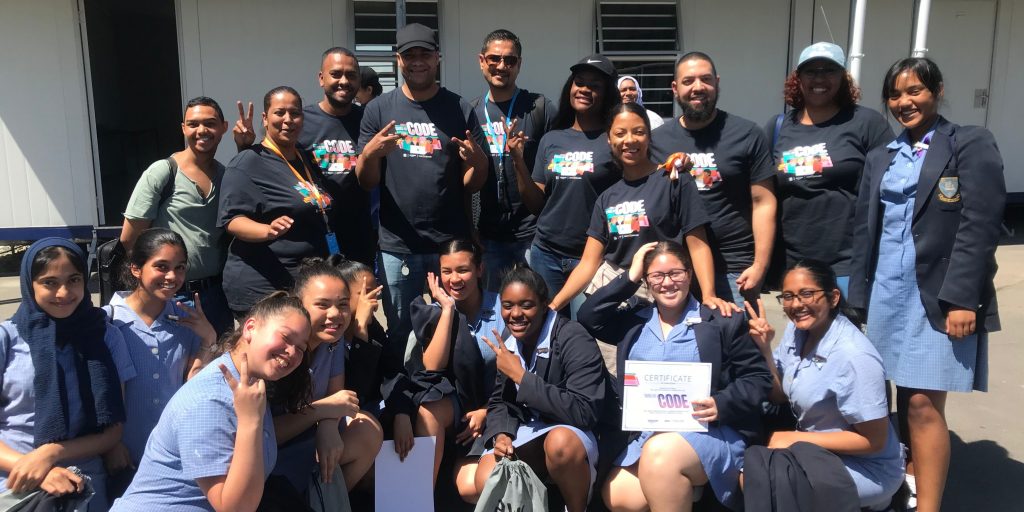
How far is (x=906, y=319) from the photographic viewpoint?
305 centimetres

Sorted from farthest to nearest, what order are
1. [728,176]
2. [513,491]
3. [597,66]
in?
[597,66]
[728,176]
[513,491]

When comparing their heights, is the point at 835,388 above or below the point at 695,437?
above

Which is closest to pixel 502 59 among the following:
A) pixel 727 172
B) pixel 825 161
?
pixel 727 172

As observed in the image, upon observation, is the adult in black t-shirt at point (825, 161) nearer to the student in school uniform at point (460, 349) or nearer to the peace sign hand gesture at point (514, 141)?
the peace sign hand gesture at point (514, 141)

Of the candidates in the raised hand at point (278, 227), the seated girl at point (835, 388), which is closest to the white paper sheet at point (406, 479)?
the raised hand at point (278, 227)

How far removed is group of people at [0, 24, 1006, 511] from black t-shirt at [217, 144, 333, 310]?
0.04 ft

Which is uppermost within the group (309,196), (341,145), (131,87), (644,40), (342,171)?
(644,40)

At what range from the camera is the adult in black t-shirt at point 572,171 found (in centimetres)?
373

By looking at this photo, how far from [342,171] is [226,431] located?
73.4 inches

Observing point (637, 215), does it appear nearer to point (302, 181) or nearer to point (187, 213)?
point (302, 181)

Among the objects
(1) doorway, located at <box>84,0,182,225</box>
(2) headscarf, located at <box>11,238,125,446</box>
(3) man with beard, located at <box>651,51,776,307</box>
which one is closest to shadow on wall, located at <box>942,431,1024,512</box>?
(3) man with beard, located at <box>651,51,776,307</box>

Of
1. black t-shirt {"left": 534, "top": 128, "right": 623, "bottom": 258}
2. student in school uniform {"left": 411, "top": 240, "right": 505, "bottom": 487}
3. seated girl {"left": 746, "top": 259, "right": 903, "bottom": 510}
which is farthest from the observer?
black t-shirt {"left": 534, "top": 128, "right": 623, "bottom": 258}

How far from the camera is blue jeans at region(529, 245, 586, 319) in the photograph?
3791 mm

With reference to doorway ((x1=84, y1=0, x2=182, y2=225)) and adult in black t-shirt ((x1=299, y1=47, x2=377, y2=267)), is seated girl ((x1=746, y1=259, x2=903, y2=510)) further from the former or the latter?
doorway ((x1=84, y1=0, x2=182, y2=225))
